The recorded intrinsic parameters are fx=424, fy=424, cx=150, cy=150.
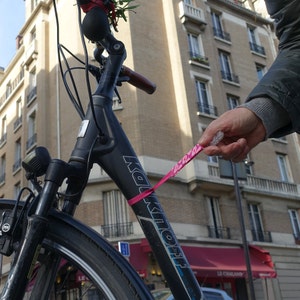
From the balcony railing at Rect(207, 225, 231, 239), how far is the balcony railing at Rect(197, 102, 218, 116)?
18.9 ft

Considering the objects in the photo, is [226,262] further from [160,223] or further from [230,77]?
[160,223]

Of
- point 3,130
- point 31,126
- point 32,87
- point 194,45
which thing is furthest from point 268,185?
point 3,130

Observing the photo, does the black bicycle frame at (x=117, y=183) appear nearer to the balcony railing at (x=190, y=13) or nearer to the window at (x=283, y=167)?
the balcony railing at (x=190, y=13)

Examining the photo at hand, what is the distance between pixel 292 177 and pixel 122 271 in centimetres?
2377

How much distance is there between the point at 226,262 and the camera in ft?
59.1

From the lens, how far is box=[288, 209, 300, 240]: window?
2239cm

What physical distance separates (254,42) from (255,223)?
12425mm

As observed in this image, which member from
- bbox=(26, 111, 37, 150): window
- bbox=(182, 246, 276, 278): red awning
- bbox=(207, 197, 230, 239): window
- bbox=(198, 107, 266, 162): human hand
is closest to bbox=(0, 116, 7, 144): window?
bbox=(26, 111, 37, 150): window

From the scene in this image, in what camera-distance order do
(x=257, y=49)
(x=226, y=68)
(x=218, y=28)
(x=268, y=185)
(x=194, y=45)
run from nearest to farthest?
1. (x=268, y=185)
2. (x=194, y=45)
3. (x=226, y=68)
4. (x=218, y=28)
5. (x=257, y=49)

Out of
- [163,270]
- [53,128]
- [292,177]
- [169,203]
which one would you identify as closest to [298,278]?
[292,177]

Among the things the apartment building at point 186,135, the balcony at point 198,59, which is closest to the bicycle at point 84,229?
the apartment building at point 186,135

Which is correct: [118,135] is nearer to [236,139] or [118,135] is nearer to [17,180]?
[236,139]

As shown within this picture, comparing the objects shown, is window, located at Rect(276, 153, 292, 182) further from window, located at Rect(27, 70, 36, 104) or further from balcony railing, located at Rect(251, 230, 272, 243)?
window, located at Rect(27, 70, 36, 104)

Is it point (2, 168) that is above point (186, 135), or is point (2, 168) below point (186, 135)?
above
